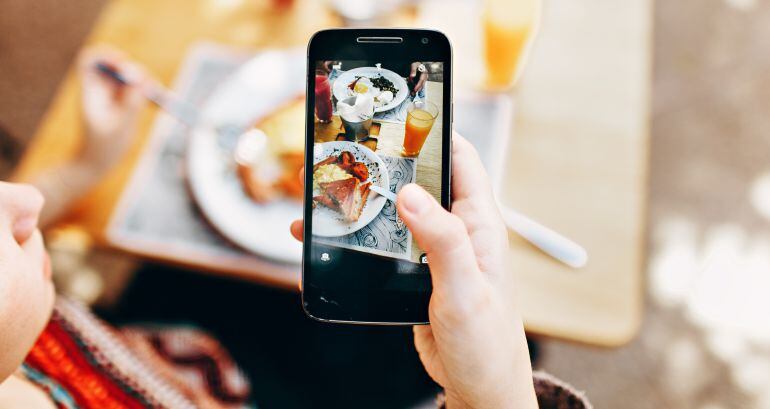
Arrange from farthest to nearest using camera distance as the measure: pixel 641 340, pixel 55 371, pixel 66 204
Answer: pixel 641 340 → pixel 66 204 → pixel 55 371

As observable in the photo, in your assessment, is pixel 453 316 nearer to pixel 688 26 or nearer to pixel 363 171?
pixel 363 171

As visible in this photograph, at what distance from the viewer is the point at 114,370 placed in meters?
0.84

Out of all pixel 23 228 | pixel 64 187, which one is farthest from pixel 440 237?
pixel 64 187

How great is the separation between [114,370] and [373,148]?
533mm

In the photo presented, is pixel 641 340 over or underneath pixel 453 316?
underneath

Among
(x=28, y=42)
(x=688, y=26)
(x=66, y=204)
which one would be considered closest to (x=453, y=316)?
(x=66, y=204)

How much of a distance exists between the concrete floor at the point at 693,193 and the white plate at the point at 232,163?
805 mm

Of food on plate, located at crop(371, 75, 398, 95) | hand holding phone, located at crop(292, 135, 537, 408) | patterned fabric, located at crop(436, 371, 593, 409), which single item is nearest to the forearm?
hand holding phone, located at crop(292, 135, 537, 408)

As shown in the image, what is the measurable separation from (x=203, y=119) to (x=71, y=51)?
3.75 feet

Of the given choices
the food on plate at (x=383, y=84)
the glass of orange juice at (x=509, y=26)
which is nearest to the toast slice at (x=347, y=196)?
the food on plate at (x=383, y=84)

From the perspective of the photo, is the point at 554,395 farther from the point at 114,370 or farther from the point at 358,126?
the point at 114,370

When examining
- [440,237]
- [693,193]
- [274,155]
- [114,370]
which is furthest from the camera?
[693,193]

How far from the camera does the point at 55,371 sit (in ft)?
2.58

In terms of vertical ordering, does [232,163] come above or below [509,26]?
below
